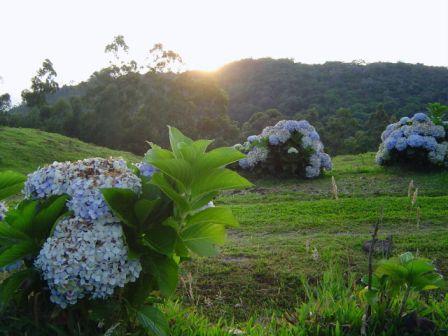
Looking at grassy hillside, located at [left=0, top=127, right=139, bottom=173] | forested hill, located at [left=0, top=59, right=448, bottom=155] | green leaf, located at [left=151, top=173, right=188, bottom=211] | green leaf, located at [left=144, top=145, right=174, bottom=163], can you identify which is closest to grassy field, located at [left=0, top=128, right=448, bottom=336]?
green leaf, located at [left=151, top=173, right=188, bottom=211]

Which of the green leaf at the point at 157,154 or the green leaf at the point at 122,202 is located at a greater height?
the green leaf at the point at 157,154

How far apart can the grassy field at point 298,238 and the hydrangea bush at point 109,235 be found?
54cm

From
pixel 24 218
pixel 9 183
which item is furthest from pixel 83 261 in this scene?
pixel 9 183

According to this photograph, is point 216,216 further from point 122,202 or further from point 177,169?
point 122,202

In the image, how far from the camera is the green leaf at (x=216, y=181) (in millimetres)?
2477

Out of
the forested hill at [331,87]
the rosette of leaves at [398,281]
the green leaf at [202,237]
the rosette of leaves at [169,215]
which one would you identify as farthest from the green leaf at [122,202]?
the forested hill at [331,87]

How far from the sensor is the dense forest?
29.8m

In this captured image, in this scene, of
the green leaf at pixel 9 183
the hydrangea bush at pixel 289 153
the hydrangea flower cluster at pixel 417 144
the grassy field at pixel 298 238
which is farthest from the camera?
the hydrangea bush at pixel 289 153

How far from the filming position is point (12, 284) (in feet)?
7.85

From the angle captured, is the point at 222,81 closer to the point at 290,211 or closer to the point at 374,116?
the point at 374,116

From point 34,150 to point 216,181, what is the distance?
1280 cm

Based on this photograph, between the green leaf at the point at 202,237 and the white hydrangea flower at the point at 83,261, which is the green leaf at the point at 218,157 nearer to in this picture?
the green leaf at the point at 202,237

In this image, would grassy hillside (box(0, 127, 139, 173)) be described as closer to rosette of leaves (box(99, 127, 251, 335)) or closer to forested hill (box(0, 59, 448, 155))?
rosette of leaves (box(99, 127, 251, 335))

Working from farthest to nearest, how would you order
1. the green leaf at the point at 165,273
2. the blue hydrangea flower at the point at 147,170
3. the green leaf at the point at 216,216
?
the blue hydrangea flower at the point at 147,170
the green leaf at the point at 216,216
the green leaf at the point at 165,273
